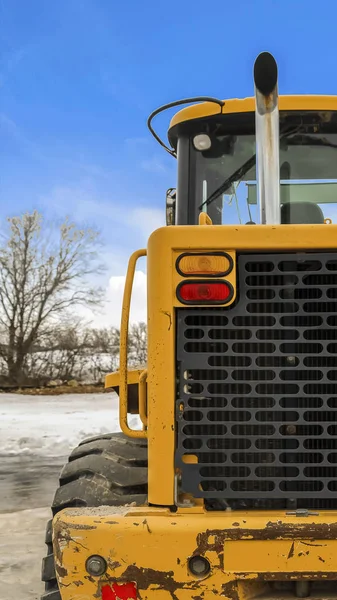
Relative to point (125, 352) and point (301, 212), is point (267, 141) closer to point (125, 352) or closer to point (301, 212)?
point (301, 212)

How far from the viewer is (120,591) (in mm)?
2523

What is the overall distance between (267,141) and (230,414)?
45.1 inches

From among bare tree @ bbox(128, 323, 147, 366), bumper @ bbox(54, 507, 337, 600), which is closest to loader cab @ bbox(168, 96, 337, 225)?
bumper @ bbox(54, 507, 337, 600)

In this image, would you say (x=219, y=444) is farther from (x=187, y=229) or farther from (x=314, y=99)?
(x=314, y=99)

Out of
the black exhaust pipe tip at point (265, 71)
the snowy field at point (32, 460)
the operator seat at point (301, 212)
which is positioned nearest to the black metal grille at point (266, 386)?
the black exhaust pipe tip at point (265, 71)

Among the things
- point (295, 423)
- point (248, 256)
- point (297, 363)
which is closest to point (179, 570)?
point (295, 423)

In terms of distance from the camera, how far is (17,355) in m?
21.4

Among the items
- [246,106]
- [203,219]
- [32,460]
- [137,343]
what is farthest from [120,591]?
[137,343]

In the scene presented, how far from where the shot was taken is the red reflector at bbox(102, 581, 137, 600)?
8.23 feet

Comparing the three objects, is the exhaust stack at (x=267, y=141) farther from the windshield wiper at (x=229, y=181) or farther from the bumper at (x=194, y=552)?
the bumper at (x=194, y=552)

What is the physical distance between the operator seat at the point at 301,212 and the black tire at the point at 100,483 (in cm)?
154

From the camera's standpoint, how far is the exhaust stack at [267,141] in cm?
253

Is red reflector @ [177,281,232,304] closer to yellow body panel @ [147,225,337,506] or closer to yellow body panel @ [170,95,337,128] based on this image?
yellow body panel @ [147,225,337,506]

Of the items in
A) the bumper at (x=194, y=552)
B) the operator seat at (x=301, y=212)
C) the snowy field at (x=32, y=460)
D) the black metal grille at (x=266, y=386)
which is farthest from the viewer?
the snowy field at (x=32, y=460)
